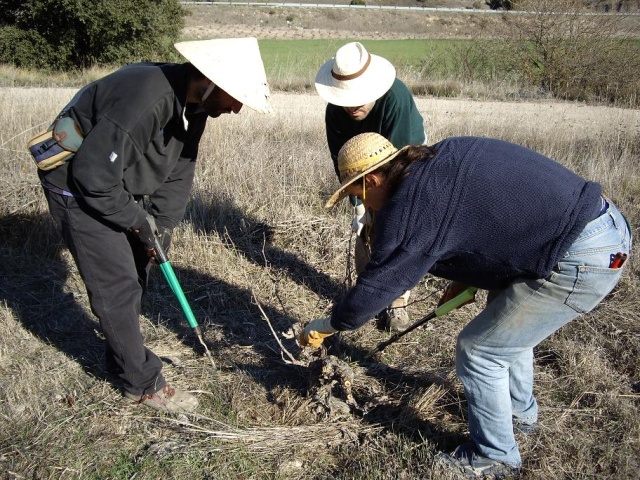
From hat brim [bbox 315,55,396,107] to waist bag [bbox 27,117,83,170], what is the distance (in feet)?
4.47

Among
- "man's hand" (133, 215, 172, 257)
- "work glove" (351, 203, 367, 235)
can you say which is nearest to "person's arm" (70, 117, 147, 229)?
"man's hand" (133, 215, 172, 257)

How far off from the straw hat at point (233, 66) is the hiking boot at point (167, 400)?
1.56 m

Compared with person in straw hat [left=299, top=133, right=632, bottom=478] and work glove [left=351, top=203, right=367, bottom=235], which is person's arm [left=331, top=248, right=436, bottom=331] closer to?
person in straw hat [left=299, top=133, right=632, bottom=478]

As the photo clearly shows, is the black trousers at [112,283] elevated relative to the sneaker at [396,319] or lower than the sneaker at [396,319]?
elevated

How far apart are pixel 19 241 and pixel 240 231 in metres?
1.79

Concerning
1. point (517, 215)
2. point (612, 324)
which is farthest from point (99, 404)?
point (612, 324)

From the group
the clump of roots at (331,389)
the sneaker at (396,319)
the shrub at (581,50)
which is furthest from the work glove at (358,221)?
the shrub at (581,50)

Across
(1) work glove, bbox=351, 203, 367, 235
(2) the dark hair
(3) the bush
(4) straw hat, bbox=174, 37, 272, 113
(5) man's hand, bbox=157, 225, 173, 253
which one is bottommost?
(3) the bush

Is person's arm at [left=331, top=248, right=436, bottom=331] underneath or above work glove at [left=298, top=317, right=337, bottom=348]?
above

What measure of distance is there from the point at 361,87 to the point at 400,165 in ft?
4.29

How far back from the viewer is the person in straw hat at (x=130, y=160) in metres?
2.46

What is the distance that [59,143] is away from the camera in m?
2.51

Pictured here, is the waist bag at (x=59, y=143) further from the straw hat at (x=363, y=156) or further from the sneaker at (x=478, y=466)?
the sneaker at (x=478, y=466)

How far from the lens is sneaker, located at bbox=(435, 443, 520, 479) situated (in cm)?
250
